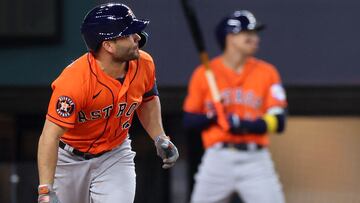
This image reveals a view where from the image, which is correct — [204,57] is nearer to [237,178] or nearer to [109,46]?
[237,178]

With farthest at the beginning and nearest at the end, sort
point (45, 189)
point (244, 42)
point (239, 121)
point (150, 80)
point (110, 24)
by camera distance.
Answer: point (244, 42), point (239, 121), point (150, 80), point (110, 24), point (45, 189)

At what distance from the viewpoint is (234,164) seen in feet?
25.3

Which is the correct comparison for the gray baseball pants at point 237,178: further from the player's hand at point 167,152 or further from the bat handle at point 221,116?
the player's hand at point 167,152

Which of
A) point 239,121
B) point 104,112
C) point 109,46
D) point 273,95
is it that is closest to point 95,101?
point 104,112

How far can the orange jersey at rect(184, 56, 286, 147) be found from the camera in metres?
7.80

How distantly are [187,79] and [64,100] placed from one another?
363 centimetres

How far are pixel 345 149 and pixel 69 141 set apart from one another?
374cm

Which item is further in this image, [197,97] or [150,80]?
[197,97]

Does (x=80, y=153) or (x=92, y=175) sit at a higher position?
(x=80, y=153)

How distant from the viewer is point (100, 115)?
5793mm

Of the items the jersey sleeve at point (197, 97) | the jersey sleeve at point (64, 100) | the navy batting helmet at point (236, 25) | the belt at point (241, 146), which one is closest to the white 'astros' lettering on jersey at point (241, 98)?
the jersey sleeve at point (197, 97)

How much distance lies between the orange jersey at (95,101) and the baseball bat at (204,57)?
1.71 metres

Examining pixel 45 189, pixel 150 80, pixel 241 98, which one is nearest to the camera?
pixel 45 189

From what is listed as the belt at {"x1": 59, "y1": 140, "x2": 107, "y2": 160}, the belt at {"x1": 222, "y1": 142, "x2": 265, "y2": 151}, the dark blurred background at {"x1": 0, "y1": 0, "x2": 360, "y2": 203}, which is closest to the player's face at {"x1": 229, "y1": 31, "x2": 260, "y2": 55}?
the belt at {"x1": 222, "y1": 142, "x2": 265, "y2": 151}
